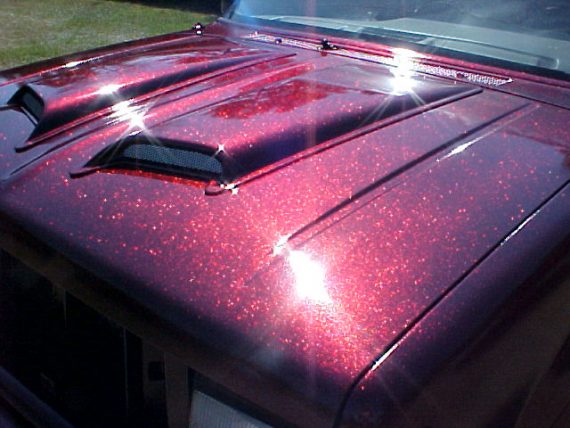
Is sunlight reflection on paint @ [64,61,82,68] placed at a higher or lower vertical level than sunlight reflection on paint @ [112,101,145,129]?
higher

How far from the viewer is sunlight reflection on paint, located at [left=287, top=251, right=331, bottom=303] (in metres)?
1.27

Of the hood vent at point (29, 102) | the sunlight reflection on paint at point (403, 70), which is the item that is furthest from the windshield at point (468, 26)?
the hood vent at point (29, 102)

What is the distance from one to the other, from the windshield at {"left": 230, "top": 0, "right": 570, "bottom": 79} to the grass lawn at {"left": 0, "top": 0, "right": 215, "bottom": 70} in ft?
19.2

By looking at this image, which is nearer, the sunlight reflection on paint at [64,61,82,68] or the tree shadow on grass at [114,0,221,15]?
the sunlight reflection on paint at [64,61,82,68]

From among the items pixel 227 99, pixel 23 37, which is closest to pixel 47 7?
pixel 23 37

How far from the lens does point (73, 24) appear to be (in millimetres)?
10914

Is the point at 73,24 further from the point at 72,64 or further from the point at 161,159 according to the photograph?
the point at 161,159

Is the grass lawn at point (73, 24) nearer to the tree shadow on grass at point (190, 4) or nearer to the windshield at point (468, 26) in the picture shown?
the tree shadow on grass at point (190, 4)

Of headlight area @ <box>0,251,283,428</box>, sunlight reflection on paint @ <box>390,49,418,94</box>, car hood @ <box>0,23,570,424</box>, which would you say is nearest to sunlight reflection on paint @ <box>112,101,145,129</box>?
car hood @ <box>0,23,570,424</box>

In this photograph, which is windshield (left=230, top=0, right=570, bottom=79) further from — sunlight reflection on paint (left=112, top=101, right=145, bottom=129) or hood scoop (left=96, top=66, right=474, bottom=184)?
sunlight reflection on paint (left=112, top=101, right=145, bottom=129)

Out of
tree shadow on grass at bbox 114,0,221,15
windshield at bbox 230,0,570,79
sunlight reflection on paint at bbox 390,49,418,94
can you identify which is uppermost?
tree shadow on grass at bbox 114,0,221,15

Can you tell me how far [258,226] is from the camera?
143cm

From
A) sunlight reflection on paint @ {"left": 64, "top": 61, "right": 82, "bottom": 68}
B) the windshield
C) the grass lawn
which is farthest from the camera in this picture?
the grass lawn

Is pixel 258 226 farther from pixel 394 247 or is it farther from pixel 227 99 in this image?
pixel 227 99
